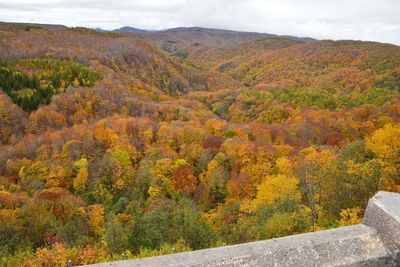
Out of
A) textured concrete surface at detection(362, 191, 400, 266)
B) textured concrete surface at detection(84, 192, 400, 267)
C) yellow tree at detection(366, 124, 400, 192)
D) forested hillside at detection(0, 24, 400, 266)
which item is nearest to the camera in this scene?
textured concrete surface at detection(84, 192, 400, 267)

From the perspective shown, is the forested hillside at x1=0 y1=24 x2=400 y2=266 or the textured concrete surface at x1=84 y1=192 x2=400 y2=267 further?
the forested hillside at x1=0 y1=24 x2=400 y2=266

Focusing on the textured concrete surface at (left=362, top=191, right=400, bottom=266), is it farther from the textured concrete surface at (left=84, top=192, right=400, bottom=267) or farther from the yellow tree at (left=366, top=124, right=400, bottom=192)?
the yellow tree at (left=366, top=124, right=400, bottom=192)

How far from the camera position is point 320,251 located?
8.02m

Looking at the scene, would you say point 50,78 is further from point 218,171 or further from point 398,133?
point 398,133

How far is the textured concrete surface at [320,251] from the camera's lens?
25.7 feet

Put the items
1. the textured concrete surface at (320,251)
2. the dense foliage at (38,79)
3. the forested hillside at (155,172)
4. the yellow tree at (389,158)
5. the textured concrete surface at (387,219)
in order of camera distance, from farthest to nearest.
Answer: the dense foliage at (38,79), the forested hillside at (155,172), the yellow tree at (389,158), the textured concrete surface at (387,219), the textured concrete surface at (320,251)

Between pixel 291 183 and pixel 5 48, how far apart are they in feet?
638

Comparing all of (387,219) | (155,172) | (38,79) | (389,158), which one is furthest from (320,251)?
(38,79)

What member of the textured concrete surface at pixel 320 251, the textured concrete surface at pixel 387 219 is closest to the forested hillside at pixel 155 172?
the textured concrete surface at pixel 387 219

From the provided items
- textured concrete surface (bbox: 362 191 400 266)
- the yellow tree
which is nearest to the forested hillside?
the yellow tree

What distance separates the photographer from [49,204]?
3647 centimetres

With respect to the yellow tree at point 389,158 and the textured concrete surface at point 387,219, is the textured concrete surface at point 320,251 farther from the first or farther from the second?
the yellow tree at point 389,158

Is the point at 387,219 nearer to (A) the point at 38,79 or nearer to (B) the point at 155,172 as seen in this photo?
(B) the point at 155,172

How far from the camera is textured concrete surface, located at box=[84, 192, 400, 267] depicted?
7.82 m
